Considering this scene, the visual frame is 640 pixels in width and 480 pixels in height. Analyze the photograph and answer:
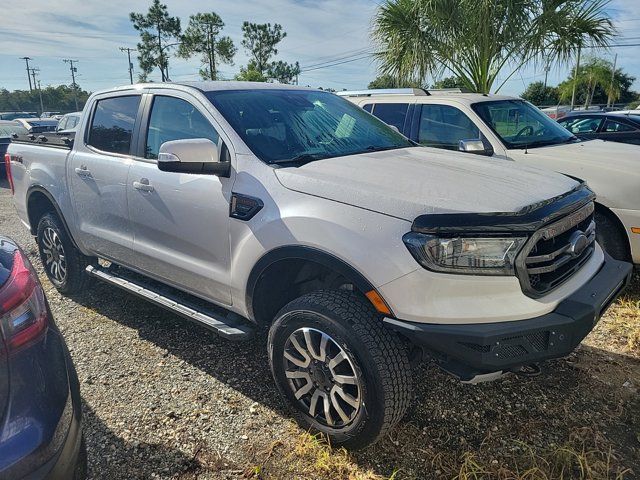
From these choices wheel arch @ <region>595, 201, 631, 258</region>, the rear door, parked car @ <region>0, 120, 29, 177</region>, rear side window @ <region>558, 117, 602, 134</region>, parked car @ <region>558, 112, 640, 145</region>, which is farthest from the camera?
parked car @ <region>0, 120, 29, 177</region>

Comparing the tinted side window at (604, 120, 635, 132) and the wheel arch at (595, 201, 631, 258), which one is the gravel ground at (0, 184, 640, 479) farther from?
the tinted side window at (604, 120, 635, 132)

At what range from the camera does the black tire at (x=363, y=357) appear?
2.21 m

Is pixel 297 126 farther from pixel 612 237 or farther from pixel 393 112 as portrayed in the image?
pixel 393 112

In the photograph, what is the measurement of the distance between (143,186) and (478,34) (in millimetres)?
7644

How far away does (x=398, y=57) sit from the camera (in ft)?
31.6

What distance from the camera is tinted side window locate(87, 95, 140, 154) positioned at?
11.9ft

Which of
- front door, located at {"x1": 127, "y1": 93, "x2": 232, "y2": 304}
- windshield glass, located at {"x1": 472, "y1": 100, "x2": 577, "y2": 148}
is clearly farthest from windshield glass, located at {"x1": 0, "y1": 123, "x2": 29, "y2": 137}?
windshield glass, located at {"x1": 472, "y1": 100, "x2": 577, "y2": 148}

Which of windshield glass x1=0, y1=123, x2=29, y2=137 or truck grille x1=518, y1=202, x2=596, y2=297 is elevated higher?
truck grille x1=518, y1=202, x2=596, y2=297

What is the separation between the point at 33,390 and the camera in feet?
5.51

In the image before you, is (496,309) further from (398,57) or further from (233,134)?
(398,57)

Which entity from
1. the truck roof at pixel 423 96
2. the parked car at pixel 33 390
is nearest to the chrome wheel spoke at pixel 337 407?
the parked car at pixel 33 390

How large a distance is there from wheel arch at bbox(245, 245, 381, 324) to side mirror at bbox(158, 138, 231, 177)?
59cm

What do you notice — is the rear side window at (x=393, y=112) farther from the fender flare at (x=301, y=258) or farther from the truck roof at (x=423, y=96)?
the fender flare at (x=301, y=258)

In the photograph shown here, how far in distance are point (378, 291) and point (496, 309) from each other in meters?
0.50
